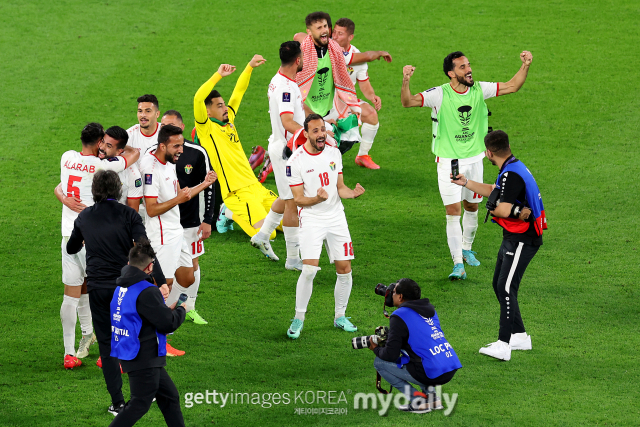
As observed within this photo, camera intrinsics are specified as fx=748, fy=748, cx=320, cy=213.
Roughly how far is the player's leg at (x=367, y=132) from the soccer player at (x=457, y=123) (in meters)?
3.09

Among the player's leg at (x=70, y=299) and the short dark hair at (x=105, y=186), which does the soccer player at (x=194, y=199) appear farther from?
the short dark hair at (x=105, y=186)

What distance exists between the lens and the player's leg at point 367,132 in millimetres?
11609

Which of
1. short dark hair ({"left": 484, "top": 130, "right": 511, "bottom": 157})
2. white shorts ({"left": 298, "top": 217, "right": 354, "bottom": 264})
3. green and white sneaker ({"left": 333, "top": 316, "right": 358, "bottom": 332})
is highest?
short dark hair ({"left": 484, "top": 130, "right": 511, "bottom": 157})

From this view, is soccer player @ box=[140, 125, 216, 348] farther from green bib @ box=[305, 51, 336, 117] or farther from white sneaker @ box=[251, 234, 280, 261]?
green bib @ box=[305, 51, 336, 117]

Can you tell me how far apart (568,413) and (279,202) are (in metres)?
4.22

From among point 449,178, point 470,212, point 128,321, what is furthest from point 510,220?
point 128,321

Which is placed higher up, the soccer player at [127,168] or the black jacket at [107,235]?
the soccer player at [127,168]

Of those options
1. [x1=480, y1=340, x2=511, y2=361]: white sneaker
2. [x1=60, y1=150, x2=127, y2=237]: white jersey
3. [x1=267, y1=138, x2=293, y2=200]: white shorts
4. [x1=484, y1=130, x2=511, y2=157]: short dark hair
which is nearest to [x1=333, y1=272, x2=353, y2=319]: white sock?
[x1=480, y1=340, x2=511, y2=361]: white sneaker

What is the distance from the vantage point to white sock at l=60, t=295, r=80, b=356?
660cm

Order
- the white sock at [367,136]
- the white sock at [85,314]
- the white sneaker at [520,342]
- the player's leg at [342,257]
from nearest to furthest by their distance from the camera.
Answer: the white sock at [85,314] < the white sneaker at [520,342] < the player's leg at [342,257] < the white sock at [367,136]

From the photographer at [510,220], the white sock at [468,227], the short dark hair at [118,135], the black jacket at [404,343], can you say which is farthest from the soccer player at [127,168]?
the white sock at [468,227]

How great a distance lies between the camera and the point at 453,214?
856cm

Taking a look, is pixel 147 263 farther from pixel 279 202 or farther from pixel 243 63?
pixel 243 63

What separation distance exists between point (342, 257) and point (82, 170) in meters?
2.51
